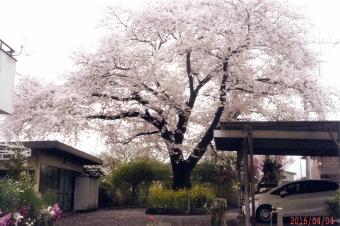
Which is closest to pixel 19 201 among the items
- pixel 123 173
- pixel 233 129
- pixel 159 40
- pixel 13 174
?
pixel 13 174

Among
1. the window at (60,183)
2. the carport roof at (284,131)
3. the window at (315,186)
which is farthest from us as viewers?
the window at (60,183)

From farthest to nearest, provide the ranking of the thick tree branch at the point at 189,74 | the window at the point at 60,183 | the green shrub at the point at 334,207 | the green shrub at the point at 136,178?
the green shrub at the point at 136,178, the thick tree branch at the point at 189,74, the window at the point at 60,183, the green shrub at the point at 334,207

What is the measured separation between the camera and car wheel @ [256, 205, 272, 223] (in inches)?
623

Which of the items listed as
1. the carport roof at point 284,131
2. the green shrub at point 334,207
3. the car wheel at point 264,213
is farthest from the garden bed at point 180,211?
the carport roof at point 284,131

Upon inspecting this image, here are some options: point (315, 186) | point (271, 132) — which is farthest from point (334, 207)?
point (271, 132)

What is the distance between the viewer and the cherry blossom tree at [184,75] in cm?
1719

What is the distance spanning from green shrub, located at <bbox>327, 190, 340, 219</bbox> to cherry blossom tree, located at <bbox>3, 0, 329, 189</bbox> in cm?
488

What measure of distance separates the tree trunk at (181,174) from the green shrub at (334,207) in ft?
22.7

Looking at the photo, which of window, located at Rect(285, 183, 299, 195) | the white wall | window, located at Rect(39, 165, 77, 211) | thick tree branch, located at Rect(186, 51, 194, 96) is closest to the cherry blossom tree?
thick tree branch, located at Rect(186, 51, 194, 96)

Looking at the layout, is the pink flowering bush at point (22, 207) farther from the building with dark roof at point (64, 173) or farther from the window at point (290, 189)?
the window at point (290, 189)

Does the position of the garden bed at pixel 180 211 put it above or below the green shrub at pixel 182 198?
below

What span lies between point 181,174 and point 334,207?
740 centimetres

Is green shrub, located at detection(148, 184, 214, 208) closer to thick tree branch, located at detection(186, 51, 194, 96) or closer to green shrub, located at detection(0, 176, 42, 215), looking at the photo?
thick tree branch, located at detection(186, 51, 194, 96)

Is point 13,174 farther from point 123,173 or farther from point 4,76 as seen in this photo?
point 123,173
